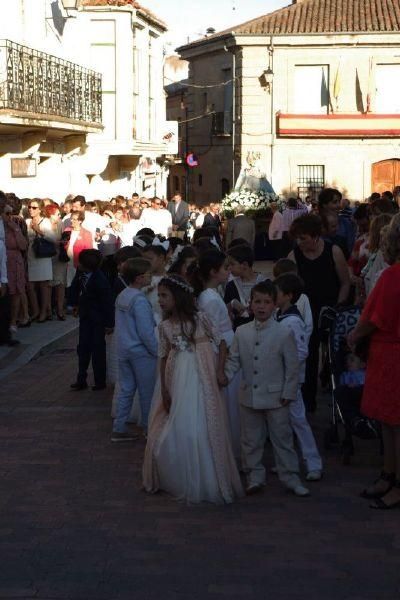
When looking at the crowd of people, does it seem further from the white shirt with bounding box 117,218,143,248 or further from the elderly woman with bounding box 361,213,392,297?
the white shirt with bounding box 117,218,143,248

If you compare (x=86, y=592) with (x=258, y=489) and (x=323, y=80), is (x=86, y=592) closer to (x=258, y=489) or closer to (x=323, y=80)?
(x=258, y=489)

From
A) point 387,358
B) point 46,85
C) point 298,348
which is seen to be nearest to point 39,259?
point 46,85

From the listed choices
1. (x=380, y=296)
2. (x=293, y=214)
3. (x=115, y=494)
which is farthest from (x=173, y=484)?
(x=293, y=214)

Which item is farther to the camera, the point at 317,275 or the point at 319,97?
the point at 319,97

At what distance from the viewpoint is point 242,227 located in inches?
951

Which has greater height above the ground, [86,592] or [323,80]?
[323,80]

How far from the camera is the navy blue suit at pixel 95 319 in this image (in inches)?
511

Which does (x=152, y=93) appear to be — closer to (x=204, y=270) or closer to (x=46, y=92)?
(x=46, y=92)

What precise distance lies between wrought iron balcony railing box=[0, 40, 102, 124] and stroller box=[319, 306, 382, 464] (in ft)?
42.3

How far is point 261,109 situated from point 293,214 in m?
20.8

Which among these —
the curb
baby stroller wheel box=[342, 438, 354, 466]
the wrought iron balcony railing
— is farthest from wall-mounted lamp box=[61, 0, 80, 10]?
baby stroller wheel box=[342, 438, 354, 466]

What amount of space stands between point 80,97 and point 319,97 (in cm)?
→ 2054

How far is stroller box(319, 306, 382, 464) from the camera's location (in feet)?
30.3

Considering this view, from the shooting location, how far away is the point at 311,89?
4681 centimetres
